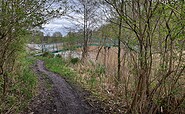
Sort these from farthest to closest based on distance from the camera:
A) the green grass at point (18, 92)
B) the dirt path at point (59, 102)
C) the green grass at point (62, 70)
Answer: the green grass at point (62, 70) → the dirt path at point (59, 102) → the green grass at point (18, 92)

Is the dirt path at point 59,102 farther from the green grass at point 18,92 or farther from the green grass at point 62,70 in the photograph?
the green grass at point 62,70

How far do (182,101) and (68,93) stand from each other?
3809 mm

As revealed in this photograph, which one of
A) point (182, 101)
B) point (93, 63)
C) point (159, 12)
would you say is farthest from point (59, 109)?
point (93, 63)

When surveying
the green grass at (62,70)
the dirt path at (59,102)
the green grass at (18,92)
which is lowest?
the dirt path at (59,102)

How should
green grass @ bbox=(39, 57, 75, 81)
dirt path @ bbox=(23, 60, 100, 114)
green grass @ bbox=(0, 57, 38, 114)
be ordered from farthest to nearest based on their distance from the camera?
green grass @ bbox=(39, 57, 75, 81) → dirt path @ bbox=(23, 60, 100, 114) → green grass @ bbox=(0, 57, 38, 114)

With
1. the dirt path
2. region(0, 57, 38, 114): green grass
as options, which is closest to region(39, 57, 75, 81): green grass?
the dirt path

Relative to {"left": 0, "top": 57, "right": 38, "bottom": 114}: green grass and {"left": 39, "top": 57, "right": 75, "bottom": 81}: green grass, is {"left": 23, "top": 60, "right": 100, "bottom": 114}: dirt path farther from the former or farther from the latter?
{"left": 39, "top": 57, "right": 75, "bottom": 81}: green grass

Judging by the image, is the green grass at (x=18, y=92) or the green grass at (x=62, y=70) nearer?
the green grass at (x=18, y=92)

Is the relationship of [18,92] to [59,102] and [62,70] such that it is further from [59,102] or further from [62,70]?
[62,70]

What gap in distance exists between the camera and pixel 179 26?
313 cm

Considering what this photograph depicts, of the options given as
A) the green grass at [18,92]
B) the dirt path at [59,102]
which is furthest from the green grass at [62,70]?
the green grass at [18,92]

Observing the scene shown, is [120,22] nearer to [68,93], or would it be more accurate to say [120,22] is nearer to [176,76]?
[176,76]

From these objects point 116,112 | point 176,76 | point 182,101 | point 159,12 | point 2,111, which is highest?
point 159,12

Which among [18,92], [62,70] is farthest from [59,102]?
[62,70]
